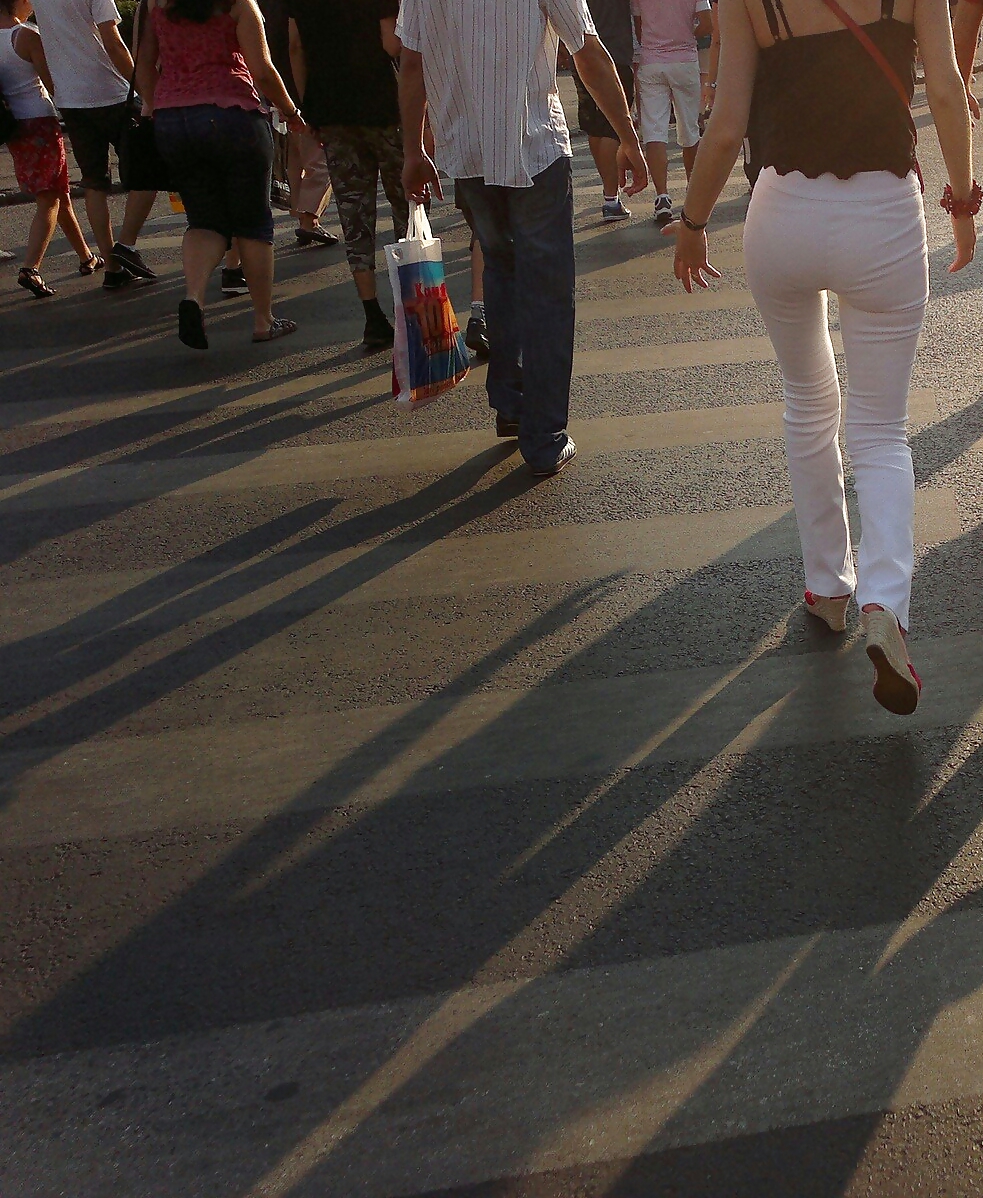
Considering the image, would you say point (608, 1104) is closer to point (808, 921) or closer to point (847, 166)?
point (808, 921)

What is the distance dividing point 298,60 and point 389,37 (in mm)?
856

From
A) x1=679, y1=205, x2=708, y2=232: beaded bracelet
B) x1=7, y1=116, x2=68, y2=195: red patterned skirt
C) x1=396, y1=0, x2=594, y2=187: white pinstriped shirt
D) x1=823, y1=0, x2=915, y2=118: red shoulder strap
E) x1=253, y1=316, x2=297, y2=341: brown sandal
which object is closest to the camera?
x1=823, y1=0, x2=915, y2=118: red shoulder strap

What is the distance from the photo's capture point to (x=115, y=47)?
9562 mm

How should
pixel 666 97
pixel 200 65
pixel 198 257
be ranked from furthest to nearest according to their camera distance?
pixel 666 97
pixel 198 257
pixel 200 65

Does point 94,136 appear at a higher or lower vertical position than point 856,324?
higher

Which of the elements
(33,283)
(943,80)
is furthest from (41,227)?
(943,80)

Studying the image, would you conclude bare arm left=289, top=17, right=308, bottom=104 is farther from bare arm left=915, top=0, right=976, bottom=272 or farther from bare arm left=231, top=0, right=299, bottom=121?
bare arm left=915, top=0, right=976, bottom=272

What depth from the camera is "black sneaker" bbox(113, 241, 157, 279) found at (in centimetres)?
976

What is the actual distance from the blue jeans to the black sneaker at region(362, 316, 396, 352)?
2065mm

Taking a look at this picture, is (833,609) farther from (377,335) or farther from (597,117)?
(597,117)

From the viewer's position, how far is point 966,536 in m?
4.84

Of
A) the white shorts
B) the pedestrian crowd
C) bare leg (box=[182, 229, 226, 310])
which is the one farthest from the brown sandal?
the white shorts

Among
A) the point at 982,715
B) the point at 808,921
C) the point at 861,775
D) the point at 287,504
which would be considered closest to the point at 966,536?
the point at 982,715

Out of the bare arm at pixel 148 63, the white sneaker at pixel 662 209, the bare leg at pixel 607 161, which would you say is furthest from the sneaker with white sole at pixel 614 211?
the bare arm at pixel 148 63
